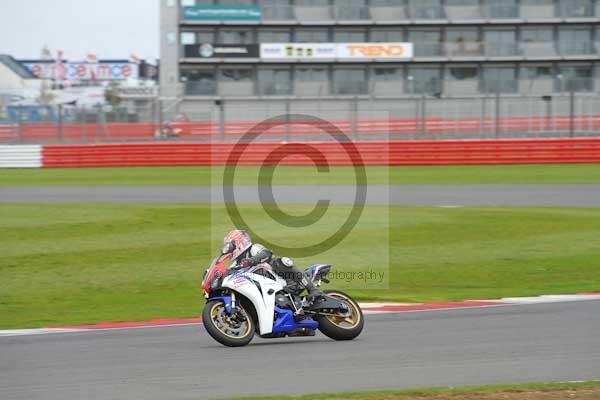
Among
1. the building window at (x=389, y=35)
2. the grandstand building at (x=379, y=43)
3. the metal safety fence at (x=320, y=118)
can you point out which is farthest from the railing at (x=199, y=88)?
the metal safety fence at (x=320, y=118)

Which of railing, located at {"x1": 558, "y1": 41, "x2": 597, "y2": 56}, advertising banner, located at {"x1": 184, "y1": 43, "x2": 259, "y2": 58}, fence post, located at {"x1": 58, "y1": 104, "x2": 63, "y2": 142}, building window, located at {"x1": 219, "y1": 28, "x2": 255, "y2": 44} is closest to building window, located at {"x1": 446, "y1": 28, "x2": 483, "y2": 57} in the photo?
railing, located at {"x1": 558, "y1": 41, "x2": 597, "y2": 56}

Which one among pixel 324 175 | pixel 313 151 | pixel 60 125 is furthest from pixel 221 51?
pixel 324 175

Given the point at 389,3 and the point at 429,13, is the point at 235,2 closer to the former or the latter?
the point at 389,3

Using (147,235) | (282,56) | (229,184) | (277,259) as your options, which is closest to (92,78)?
(282,56)

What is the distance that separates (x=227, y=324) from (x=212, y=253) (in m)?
7.33

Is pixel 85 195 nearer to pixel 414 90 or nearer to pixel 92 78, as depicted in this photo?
pixel 414 90

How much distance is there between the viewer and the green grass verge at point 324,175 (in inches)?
1204

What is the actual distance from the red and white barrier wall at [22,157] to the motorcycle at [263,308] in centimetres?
3018

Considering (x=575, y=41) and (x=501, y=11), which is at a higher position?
(x=501, y=11)

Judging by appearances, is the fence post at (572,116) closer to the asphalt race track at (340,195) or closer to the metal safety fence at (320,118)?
the metal safety fence at (320,118)

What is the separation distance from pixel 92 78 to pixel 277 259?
360 ft

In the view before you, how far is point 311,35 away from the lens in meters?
62.6

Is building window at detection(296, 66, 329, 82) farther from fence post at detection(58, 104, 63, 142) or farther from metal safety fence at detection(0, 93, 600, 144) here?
fence post at detection(58, 104, 63, 142)

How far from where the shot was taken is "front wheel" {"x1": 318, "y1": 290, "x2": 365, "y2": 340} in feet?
32.7
